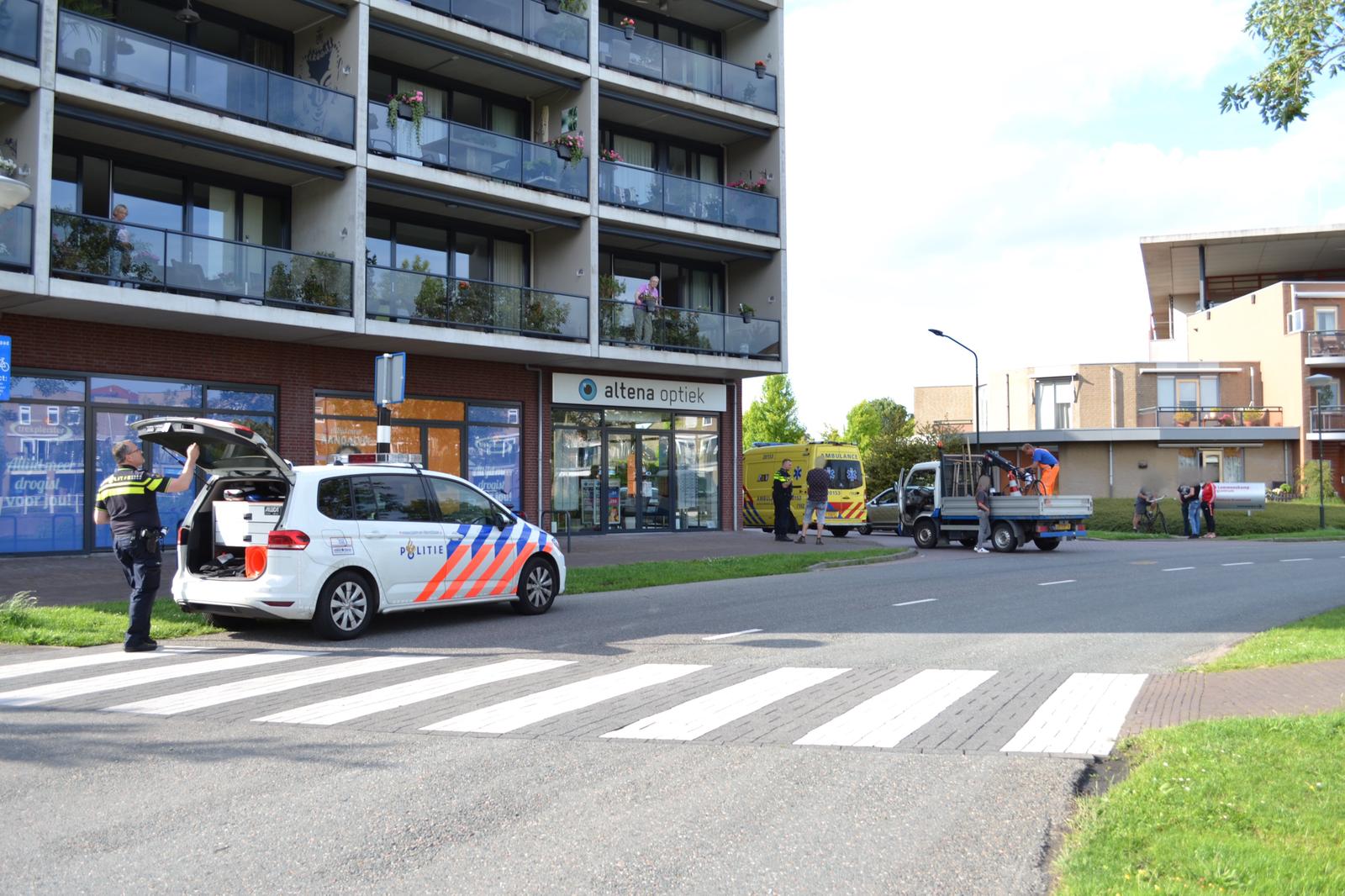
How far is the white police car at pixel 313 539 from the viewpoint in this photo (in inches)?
423

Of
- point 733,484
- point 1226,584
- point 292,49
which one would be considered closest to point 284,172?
point 292,49

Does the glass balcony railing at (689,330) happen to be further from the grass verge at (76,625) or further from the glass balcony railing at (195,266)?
the grass verge at (76,625)

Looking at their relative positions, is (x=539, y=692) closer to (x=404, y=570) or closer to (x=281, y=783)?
(x=281, y=783)

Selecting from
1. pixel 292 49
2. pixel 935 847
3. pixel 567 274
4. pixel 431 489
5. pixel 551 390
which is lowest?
pixel 935 847

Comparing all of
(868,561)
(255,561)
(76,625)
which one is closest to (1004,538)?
(868,561)

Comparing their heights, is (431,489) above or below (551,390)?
below

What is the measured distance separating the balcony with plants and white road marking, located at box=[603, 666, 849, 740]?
49.6m

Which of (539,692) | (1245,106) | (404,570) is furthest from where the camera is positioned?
(404,570)

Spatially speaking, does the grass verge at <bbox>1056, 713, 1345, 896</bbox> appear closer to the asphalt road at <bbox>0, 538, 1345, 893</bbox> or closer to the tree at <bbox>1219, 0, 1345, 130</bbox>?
the asphalt road at <bbox>0, 538, 1345, 893</bbox>

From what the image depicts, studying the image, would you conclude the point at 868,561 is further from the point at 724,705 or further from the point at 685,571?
the point at 724,705

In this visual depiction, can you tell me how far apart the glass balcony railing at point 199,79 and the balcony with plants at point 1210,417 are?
1741 inches

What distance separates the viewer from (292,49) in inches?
874

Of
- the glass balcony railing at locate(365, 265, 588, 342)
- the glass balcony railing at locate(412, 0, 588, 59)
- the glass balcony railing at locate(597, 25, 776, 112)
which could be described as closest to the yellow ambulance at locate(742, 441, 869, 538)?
the glass balcony railing at locate(365, 265, 588, 342)

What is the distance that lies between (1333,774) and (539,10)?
22.4 m
